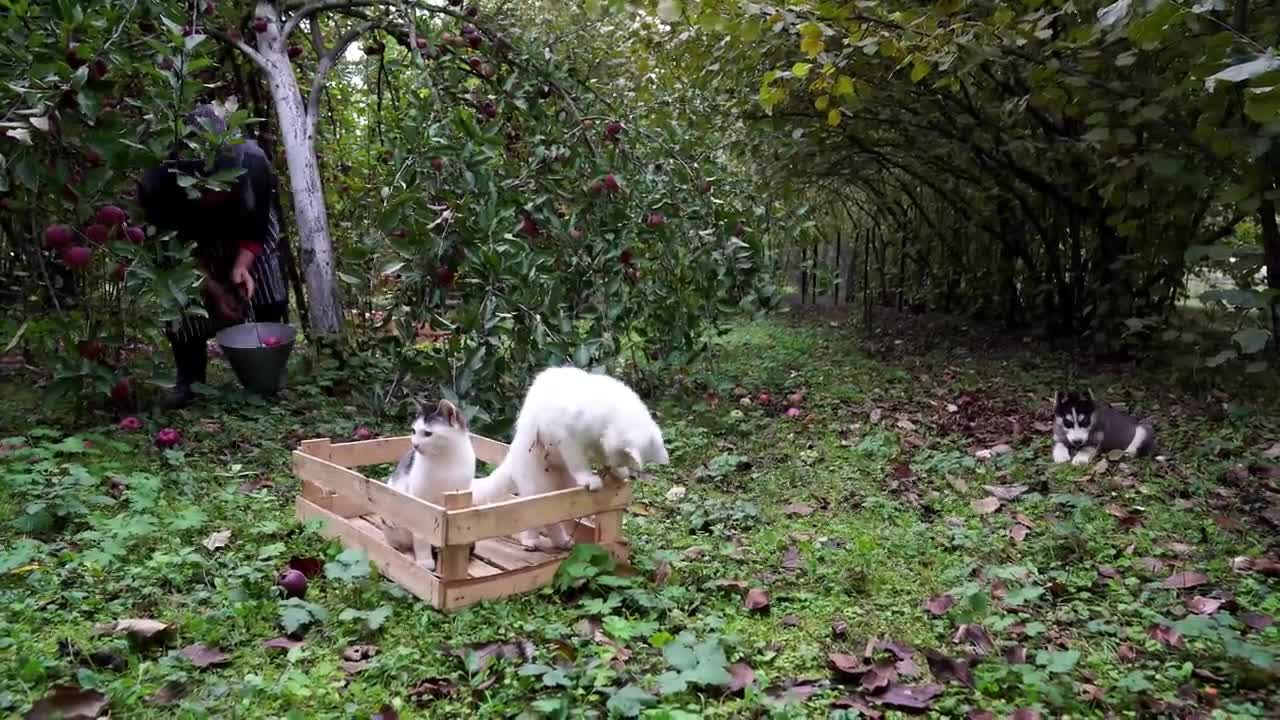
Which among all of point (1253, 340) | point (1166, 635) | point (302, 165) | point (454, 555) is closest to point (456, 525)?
point (454, 555)

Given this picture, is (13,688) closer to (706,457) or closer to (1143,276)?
(706,457)

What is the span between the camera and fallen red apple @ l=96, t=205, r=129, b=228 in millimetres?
3480

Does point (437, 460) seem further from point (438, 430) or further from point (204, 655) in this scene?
point (204, 655)

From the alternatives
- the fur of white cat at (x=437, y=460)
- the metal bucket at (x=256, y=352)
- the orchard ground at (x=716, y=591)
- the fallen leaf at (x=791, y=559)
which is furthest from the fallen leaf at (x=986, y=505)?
the metal bucket at (x=256, y=352)

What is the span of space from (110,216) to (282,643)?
7.75 ft

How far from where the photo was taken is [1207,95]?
2879 mm

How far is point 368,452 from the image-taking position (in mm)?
3240

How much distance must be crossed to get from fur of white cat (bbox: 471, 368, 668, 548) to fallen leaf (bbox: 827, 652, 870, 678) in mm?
736

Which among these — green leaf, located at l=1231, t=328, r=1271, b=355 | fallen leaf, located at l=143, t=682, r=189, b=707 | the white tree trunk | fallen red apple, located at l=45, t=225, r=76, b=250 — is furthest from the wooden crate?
the white tree trunk

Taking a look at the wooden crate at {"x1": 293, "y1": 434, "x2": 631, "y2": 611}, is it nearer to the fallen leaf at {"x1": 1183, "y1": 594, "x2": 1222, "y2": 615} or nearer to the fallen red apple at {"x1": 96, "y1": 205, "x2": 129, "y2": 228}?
the fallen red apple at {"x1": 96, "y1": 205, "x2": 129, "y2": 228}

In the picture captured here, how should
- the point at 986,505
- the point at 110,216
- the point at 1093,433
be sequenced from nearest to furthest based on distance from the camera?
the point at 986,505
the point at 110,216
the point at 1093,433

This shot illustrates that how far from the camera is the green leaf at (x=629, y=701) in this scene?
177cm

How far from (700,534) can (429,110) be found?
2.61 m

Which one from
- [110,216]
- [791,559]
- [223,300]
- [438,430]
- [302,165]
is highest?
[302,165]
